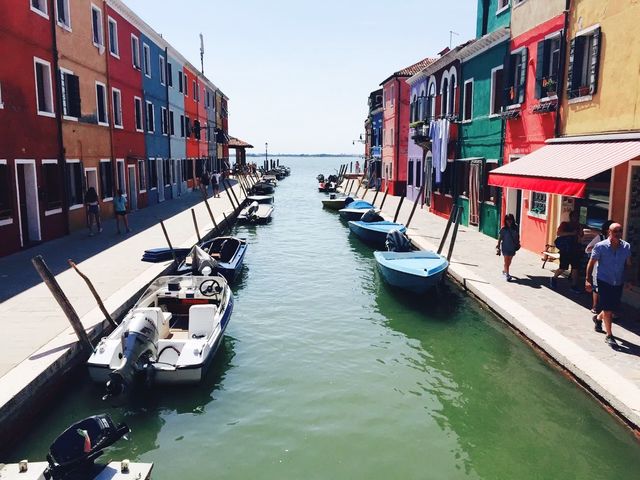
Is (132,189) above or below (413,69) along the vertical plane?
below

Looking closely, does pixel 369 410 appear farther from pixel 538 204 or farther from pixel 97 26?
pixel 97 26

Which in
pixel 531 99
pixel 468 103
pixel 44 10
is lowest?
pixel 531 99

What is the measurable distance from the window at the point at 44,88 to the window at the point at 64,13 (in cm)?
206

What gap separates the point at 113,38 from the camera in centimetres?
2275

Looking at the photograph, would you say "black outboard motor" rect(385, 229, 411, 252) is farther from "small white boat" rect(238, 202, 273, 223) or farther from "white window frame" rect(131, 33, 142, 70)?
"white window frame" rect(131, 33, 142, 70)

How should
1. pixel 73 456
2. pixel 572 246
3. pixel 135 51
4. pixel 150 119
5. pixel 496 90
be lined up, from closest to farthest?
pixel 73 456 → pixel 572 246 → pixel 496 90 → pixel 135 51 → pixel 150 119

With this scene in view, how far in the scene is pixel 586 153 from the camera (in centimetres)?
1056

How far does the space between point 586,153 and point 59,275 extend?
12.0 m

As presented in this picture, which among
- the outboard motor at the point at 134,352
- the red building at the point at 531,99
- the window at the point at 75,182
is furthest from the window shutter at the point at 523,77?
the window at the point at 75,182

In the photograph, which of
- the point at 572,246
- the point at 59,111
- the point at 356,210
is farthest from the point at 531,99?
the point at 59,111

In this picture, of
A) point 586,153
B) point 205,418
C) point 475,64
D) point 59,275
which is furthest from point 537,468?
point 475,64

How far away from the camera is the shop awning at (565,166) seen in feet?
30.3

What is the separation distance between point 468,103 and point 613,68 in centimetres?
985

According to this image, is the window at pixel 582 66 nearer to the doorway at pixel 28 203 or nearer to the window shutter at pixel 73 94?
the doorway at pixel 28 203
